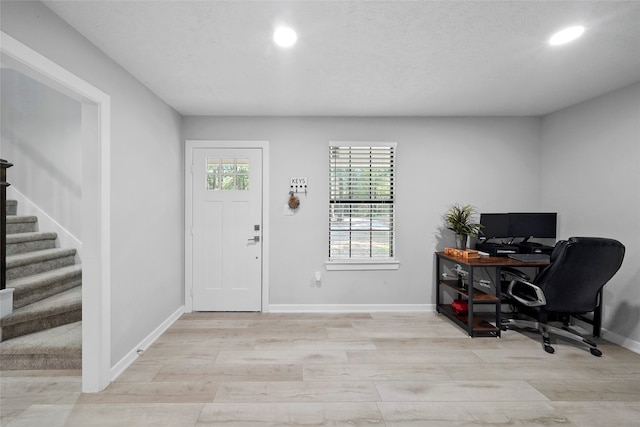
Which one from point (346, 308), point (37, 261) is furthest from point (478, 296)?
point (37, 261)

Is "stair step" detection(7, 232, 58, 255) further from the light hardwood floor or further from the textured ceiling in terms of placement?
the textured ceiling

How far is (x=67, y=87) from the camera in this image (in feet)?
6.09

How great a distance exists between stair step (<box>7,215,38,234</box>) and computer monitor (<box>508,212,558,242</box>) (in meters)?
5.63

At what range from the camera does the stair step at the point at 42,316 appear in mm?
2428

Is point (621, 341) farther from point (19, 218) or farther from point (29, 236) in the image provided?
point (19, 218)

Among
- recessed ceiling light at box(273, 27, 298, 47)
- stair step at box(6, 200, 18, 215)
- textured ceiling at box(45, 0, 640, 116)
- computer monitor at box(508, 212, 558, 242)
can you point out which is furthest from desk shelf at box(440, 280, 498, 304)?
stair step at box(6, 200, 18, 215)

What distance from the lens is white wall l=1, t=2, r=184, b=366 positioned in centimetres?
176

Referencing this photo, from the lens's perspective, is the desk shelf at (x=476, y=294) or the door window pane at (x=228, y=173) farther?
the door window pane at (x=228, y=173)

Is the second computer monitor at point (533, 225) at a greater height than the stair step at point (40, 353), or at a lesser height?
greater

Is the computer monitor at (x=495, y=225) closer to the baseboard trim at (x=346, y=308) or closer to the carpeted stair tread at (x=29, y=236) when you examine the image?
the baseboard trim at (x=346, y=308)

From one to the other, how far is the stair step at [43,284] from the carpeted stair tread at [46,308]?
0.17 feet

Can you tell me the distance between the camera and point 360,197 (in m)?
3.76

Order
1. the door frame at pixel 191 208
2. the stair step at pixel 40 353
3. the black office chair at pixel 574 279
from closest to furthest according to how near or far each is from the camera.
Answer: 1. the stair step at pixel 40 353
2. the black office chair at pixel 574 279
3. the door frame at pixel 191 208

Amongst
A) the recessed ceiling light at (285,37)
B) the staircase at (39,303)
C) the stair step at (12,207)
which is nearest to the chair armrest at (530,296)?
the recessed ceiling light at (285,37)
